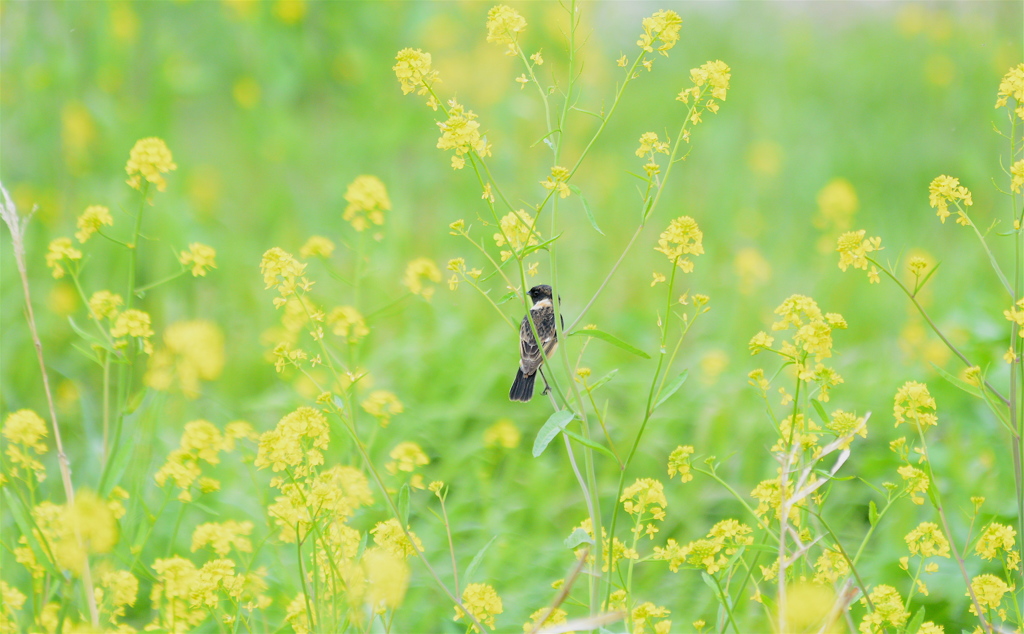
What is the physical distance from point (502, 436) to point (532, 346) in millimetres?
1066

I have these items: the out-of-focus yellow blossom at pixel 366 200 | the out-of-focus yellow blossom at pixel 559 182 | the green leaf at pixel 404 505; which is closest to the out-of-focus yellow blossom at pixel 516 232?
the out-of-focus yellow blossom at pixel 559 182

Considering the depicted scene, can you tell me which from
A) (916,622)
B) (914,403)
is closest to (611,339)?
(914,403)

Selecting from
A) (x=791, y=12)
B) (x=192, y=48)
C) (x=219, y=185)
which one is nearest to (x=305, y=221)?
(x=219, y=185)

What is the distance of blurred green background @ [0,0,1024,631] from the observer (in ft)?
9.45

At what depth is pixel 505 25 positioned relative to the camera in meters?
1.51

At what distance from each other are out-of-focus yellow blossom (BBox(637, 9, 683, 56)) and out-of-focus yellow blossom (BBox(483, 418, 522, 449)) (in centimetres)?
148

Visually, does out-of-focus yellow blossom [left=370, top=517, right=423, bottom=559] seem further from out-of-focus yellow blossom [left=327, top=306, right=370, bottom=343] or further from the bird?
out-of-focus yellow blossom [left=327, top=306, right=370, bottom=343]

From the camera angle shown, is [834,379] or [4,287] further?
[4,287]

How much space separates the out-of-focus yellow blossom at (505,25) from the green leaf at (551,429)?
624 millimetres

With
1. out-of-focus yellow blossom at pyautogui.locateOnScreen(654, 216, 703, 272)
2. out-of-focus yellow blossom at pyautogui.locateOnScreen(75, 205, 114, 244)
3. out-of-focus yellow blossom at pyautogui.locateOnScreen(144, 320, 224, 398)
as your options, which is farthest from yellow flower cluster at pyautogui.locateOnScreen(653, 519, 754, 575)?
out-of-focus yellow blossom at pyautogui.locateOnScreen(75, 205, 114, 244)

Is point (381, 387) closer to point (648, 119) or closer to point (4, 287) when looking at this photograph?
point (4, 287)

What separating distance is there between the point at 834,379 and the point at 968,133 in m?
4.69

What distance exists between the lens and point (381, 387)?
3215 mm

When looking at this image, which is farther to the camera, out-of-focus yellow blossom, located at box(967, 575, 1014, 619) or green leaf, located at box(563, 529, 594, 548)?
out-of-focus yellow blossom, located at box(967, 575, 1014, 619)
